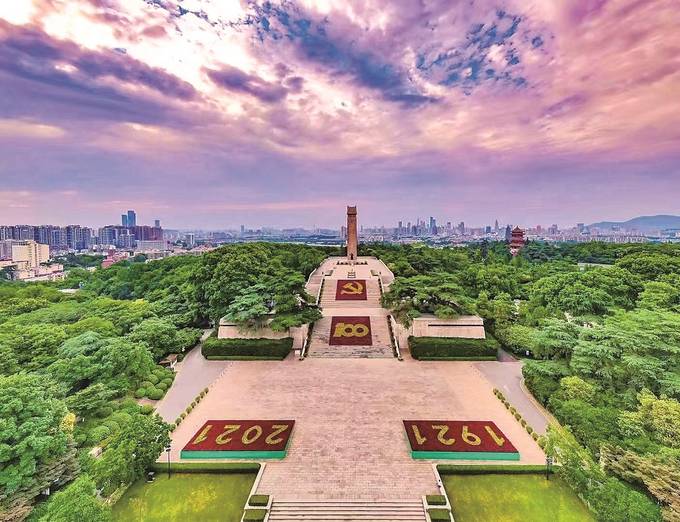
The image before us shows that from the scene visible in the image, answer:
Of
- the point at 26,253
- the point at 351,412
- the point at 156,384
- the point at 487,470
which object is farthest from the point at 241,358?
the point at 26,253

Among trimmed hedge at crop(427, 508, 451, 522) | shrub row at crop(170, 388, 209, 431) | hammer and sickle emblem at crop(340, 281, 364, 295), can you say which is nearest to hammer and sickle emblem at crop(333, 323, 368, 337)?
hammer and sickle emblem at crop(340, 281, 364, 295)

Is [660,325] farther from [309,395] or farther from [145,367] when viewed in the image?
[145,367]

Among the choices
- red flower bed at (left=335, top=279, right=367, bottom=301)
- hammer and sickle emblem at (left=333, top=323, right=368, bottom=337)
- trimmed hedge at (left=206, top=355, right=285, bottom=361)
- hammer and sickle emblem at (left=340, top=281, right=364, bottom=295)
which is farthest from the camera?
hammer and sickle emblem at (left=340, top=281, right=364, bottom=295)

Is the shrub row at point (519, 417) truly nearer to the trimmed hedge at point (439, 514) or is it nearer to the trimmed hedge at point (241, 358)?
the trimmed hedge at point (439, 514)

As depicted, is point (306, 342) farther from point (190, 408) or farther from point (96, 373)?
point (96, 373)

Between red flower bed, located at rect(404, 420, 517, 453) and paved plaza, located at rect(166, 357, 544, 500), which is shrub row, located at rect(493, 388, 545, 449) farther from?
red flower bed, located at rect(404, 420, 517, 453)

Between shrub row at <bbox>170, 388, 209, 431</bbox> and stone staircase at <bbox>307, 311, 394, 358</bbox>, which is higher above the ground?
Answer: stone staircase at <bbox>307, 311, 394, 358</bbox>

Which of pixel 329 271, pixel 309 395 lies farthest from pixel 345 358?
pixel 329 271

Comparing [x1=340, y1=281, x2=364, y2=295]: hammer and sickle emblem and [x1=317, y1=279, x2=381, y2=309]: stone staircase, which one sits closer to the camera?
[x1=317, y1=279, x2=381, y2=309]: stone staircase

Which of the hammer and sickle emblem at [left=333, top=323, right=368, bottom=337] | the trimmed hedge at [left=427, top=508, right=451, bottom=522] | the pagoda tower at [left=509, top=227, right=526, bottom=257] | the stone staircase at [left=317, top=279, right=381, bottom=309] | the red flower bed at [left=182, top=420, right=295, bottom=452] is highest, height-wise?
the pagoda tower at [left=509, top=227, right=526, bottom=257]
